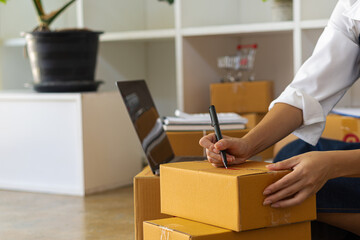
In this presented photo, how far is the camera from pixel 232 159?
1217mm

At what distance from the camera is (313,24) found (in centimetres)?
219

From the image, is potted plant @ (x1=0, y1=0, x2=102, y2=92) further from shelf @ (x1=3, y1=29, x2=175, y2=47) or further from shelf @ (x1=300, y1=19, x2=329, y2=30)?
shelf @ (x1=300, y1=19, x2=329, y2=30)

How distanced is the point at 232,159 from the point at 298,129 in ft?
0.99

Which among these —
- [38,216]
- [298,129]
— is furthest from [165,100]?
[298,129]

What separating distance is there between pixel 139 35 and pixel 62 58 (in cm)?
37

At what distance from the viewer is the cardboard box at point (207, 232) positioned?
1.07m

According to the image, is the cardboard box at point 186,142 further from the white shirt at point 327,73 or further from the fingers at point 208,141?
the fingers at point 208,141

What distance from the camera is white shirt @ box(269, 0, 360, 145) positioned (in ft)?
4.67

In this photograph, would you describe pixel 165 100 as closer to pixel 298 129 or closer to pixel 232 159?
pixel 298 129

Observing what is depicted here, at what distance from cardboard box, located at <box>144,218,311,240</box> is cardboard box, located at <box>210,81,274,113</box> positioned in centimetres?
126

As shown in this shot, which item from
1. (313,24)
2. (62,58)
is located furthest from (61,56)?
(313,24)

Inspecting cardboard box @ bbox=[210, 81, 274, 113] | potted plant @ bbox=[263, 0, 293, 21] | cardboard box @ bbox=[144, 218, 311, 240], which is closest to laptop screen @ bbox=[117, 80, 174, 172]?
cardboard box @ bbox=[144, 218, 311, 240]

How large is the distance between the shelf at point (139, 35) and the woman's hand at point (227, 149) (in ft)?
4.39

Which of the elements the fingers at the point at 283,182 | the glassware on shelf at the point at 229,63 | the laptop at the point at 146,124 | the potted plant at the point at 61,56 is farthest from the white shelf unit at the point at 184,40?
the fingers at the point at 283,182
